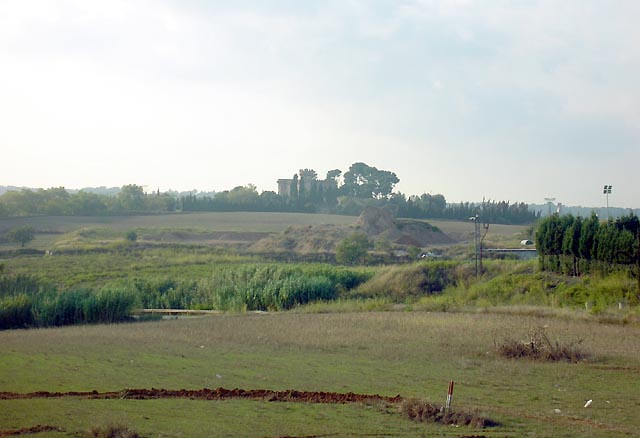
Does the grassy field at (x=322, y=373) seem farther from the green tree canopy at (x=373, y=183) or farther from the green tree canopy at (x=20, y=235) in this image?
the green tree canopy at (x=373, y=183)

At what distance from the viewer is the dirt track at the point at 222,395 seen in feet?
46.1

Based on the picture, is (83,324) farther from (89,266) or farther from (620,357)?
(89,266)

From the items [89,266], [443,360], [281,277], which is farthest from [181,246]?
[443,360]

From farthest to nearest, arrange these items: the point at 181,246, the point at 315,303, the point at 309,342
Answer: the point at 181,246 < the point at 315,303 < the point at 309,342

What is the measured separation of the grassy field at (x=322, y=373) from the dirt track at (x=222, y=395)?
0.43m

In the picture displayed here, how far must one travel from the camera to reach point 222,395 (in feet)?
47.3

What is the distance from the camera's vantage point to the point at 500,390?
609 inches

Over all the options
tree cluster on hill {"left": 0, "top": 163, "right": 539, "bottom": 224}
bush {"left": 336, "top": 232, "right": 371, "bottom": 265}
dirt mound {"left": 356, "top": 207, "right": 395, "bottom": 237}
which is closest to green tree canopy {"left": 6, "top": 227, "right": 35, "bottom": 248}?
tree cluster on hill {"left": 0, "top": 163, "right": 539, "bottom": 224}

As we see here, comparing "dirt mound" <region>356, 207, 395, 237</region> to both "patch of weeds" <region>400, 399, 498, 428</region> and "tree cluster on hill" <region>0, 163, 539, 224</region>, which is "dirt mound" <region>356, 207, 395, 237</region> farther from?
"patch of weeds" <region>400, 399, 498, 428</region>

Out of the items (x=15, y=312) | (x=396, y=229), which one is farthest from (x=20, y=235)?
(x=15, y=312)

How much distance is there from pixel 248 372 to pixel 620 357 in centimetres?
990

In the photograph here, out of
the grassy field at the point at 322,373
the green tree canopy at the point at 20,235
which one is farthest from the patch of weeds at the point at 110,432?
the green tree canopy at the point at 20,235

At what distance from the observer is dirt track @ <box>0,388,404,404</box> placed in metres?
14.1

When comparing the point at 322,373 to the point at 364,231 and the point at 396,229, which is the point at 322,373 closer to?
the point at 396,229
